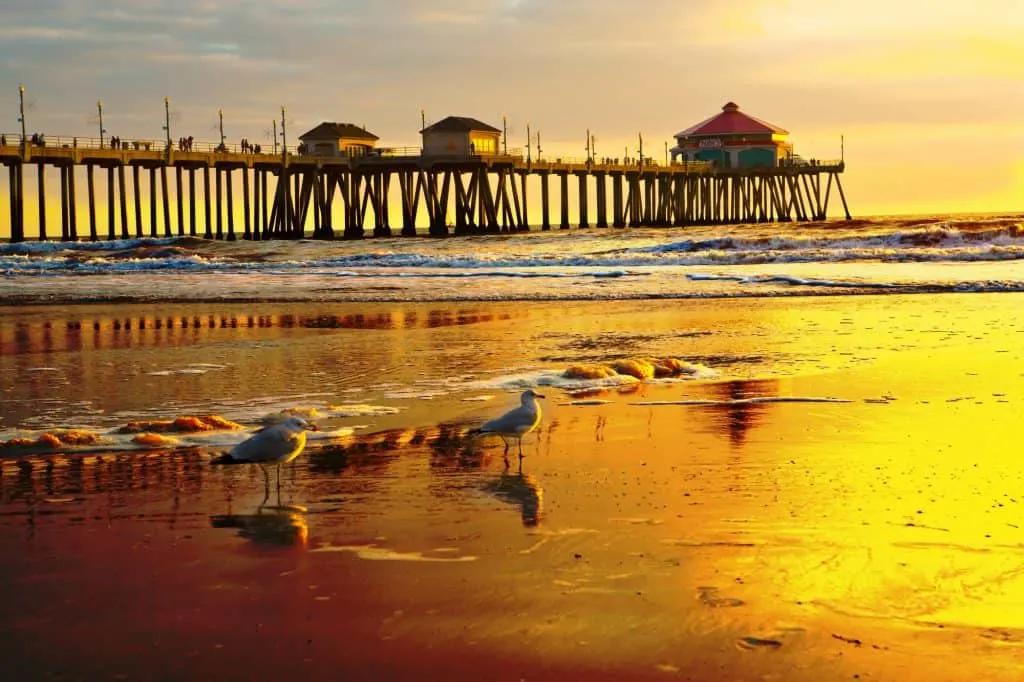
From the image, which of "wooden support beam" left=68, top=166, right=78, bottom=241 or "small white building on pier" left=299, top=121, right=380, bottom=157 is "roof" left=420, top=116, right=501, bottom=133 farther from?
"wooden support beam" left=68, top=166, right=78, bottom=241

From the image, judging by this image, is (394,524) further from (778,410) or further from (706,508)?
(778,410)

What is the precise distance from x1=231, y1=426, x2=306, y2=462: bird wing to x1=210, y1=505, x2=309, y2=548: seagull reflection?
0.32 metres

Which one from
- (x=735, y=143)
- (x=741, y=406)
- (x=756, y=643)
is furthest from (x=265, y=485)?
(x=735, y=143)

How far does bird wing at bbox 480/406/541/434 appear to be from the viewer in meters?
8.05

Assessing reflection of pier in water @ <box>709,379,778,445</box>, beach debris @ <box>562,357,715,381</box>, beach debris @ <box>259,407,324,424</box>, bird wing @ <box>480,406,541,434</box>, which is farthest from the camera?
beach debris @ <box>562,357,715,381</box>

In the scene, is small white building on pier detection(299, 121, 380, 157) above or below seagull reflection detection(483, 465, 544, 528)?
above

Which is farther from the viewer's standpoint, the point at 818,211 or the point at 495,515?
the point at 818,211

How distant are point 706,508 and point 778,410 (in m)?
3.46

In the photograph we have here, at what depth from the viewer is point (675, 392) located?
11117 mm

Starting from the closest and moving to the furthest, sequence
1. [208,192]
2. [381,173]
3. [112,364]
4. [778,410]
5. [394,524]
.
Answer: [394,524] → [778,410] → [112,364] → [208,192] → [381,173]

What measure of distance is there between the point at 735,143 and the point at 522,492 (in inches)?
3320

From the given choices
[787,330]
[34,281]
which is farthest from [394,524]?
[34,281]

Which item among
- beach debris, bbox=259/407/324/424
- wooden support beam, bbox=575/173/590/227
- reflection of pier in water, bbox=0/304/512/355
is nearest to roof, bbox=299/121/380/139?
wooden support beam, bbox=575/173/590/227

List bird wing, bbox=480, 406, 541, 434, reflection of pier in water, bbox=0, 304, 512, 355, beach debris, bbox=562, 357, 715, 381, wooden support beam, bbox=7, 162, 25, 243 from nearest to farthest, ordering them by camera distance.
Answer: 1. bird wing, bbox=480, 406, 541, 434
2. beach debris, bbox=562, 357, 715, 381
3. reflection of pier in water, bbox=0, 304, 512, 355
4. wooden support beam, bbox=7, 162, 25, 243
